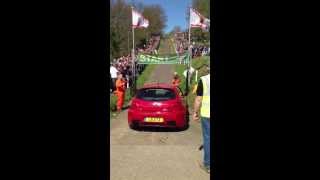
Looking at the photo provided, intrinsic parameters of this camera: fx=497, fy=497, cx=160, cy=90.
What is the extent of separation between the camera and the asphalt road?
25.7 ft

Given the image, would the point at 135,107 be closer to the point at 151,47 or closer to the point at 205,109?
the point at 205,109

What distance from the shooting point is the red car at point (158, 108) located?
12562mm

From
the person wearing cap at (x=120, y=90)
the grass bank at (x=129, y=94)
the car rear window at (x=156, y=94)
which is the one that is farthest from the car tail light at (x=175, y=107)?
the person wearing cap at (x=120, y=90)

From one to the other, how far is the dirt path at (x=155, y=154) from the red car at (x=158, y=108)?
0.90 feet

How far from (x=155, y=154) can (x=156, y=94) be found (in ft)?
11.4

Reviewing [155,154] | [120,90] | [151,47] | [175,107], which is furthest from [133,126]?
[151,47]

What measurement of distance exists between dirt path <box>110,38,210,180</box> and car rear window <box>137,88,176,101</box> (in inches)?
34.4

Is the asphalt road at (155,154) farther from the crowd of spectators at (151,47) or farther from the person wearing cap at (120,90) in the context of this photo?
the crowd of spectators at (151,47)

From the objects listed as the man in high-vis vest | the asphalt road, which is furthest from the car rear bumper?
the man in high-vis vest

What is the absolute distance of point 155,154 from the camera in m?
9.62

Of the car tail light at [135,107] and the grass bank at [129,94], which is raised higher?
the car tail light at [135,107]
